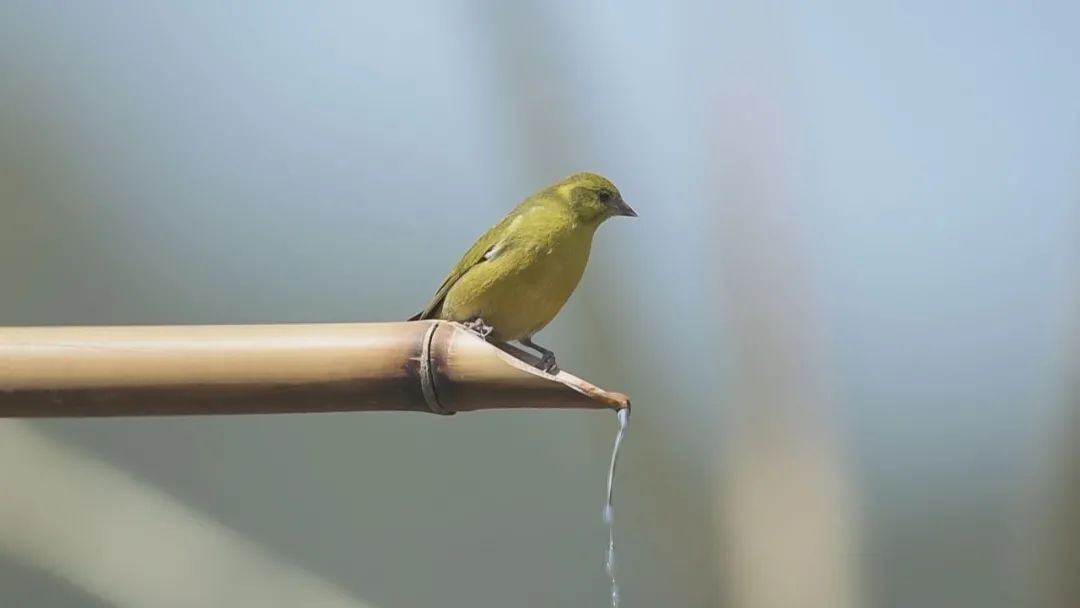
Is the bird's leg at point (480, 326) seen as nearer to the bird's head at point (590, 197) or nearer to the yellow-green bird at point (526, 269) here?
the yellow-green bird at point (526, 269)

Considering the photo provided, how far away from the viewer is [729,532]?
1.29 metres

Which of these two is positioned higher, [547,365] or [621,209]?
[621,209]

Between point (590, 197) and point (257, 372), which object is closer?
point (257, 372)

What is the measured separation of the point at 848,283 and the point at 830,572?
18.3 inches

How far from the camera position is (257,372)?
697 millimetres

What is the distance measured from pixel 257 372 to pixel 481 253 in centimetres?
27

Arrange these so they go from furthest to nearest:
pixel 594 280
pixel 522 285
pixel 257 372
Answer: pixel 594 280, pixel 522 285, pixel 257 372

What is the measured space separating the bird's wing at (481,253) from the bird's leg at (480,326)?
6 centimetres

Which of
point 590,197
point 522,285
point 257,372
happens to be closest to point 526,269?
point 522,285

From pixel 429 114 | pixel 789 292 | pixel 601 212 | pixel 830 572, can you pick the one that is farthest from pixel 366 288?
pixel 830 572

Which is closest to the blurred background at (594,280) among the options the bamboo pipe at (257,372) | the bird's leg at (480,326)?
the bird's leg at (480,326)

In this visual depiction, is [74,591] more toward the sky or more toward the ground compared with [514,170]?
more toward the ground

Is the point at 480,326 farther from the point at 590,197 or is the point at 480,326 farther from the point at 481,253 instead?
the point at 590,197

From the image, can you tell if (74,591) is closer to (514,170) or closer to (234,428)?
(234,428)
